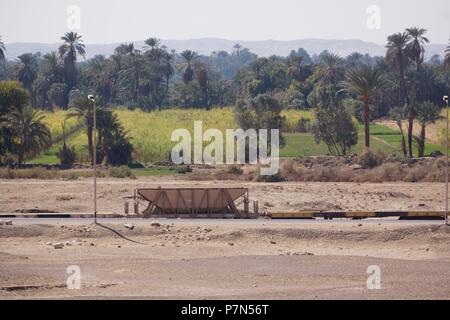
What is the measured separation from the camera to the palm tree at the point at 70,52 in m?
109

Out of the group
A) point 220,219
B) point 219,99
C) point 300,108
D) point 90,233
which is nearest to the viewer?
point 90,233

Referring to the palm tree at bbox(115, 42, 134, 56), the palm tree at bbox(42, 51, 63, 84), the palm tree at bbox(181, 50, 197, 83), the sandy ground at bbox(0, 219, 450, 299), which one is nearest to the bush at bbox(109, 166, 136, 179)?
the sandy ground at bbox(0, 219, 450, 299)

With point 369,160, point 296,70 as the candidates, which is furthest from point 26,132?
point 296,70

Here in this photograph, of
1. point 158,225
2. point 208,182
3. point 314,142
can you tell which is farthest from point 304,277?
point 314,142

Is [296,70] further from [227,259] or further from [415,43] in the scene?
[227,259]

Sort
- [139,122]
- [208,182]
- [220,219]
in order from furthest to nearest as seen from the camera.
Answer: [139,122] → [208,182] → [220,219]

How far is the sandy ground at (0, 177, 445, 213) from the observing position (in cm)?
4972

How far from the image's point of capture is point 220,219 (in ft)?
146

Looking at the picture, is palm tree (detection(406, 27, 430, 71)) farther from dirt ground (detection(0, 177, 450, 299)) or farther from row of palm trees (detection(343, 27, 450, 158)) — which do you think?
dirt ground (detection(0, 177, 450, 299))

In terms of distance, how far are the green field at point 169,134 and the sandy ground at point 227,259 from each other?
24.0 meters

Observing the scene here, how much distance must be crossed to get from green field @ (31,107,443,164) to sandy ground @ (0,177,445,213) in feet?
27.5
